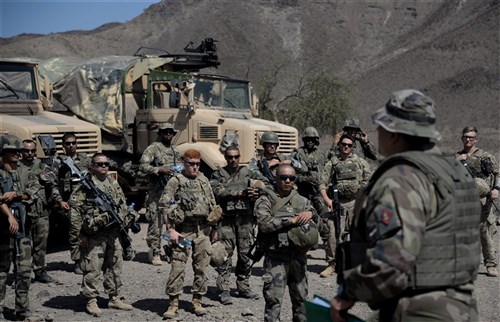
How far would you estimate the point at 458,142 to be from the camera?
3294cm

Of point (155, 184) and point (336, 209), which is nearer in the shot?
point (336, 209)

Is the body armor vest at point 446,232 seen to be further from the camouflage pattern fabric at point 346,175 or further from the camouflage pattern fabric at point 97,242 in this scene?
the camouflage pattern fabric at point 346,175

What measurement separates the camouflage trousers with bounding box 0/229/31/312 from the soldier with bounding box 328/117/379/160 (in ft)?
13.5

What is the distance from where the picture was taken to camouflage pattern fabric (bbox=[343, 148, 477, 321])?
280 centimetres

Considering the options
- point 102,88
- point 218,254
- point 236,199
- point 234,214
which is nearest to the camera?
point 218,254

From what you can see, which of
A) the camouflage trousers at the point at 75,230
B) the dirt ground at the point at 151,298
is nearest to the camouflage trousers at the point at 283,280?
the dirt ground at the point at 151,298

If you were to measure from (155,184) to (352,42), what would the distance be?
57.1 meters

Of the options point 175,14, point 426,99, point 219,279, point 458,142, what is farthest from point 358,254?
point 175,14

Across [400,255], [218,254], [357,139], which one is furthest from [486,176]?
[400,255]

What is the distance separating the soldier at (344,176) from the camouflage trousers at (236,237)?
4.39 ft

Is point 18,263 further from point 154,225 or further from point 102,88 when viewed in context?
→ point 102,88

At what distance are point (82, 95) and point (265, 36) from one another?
174 feet

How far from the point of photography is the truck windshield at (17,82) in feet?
33.1

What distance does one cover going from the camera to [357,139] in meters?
9.56
